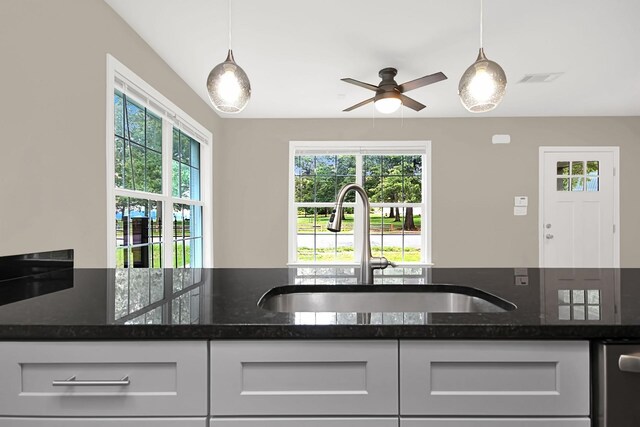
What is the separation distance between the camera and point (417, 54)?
300cm

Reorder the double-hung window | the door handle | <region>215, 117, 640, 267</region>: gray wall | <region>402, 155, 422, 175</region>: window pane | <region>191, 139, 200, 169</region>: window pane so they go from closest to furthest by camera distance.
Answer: the door handle, the double-hung window, <region>191, 139, 200, 169</region>: window pane, <region>215, 117, 640, 267</region>: gray wall, <region>402, 155, 422, 175</region>: window pane

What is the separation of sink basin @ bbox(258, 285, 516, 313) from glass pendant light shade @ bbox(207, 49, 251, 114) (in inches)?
31.3

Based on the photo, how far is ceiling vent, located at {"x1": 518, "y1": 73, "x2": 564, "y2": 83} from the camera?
11.2 ft

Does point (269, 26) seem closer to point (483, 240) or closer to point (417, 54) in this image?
point (417, 54)

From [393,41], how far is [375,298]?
2.26 metres

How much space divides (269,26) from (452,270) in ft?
6.80

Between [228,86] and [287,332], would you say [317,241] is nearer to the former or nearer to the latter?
[228,86]

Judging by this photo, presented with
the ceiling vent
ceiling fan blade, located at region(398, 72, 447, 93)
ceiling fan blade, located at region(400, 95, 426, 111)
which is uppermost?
the ceiling vent

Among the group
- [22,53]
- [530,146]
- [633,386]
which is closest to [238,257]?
[22,53]

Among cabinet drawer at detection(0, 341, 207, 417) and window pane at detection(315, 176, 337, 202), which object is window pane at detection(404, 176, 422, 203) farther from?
cabinet drawer at detection(0, 341, 207, 417)

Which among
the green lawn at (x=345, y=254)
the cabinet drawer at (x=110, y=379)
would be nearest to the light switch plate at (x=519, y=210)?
the green lawn at (x=345, y=254)

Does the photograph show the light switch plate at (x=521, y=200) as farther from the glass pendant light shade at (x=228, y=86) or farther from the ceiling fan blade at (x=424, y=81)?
the glass pendant light shade at (x=228, y=86)

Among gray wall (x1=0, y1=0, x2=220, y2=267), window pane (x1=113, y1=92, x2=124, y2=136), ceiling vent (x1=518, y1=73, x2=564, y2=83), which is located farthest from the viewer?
ceiling vent (x1=518, y1=73, x2=564, y2=83)

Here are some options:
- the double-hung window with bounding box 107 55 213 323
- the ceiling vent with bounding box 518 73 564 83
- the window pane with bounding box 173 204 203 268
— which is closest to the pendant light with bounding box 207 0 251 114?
the double-hung window with bounding box 107 55 213 323
